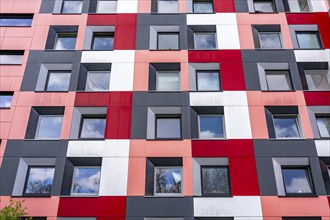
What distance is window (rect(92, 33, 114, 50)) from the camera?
74.0 feet

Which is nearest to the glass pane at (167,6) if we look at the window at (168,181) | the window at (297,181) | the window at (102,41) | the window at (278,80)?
the window at (102,41)

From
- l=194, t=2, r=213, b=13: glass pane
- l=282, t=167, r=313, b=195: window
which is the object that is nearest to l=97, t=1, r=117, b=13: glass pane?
l=194, t=2, r=213, b=13: glass pane

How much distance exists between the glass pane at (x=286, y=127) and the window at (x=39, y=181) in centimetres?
1332

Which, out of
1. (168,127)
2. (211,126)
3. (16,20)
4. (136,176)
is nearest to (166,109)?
(168,127)

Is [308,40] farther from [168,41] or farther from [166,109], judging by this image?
[166,109]

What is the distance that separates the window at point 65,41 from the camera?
73.8 feet

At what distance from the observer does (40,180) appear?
707 inches

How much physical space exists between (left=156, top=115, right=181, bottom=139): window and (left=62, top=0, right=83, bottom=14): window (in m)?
10.8

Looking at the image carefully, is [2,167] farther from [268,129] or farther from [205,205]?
[268,129]

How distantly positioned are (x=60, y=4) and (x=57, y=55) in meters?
4.96

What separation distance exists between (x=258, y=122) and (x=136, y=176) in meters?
7.74

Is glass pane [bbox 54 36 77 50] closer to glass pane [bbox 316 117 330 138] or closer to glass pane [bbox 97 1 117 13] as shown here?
glass pane [bbox 97 1 117 13]

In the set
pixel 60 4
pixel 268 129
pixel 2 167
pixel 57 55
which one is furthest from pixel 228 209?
pixel 60 4

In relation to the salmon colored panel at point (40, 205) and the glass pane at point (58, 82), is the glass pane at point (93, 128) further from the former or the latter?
the salmon colored panel at point (40, 205)
